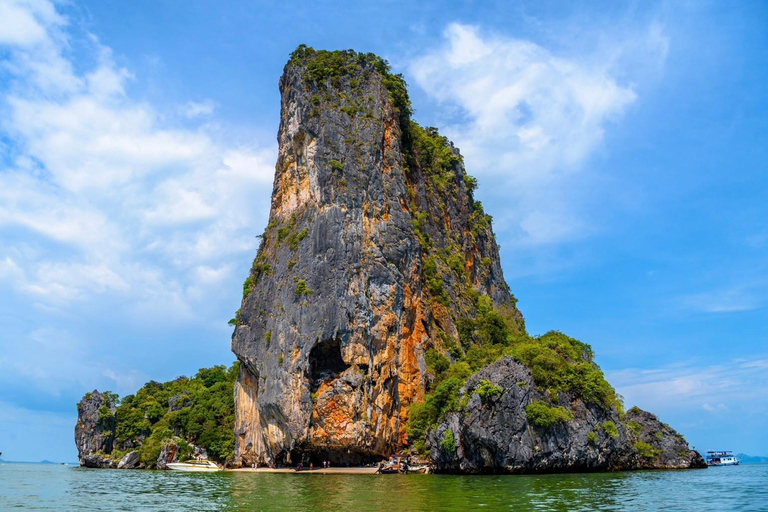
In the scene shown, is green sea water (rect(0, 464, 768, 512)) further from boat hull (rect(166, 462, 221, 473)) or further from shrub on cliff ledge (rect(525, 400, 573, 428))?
boat hull (rect(166, 462, 221, 473))

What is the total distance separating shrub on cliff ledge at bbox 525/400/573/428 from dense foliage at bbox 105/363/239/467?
31.8 m

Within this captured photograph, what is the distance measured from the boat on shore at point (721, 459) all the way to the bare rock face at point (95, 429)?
73611mm

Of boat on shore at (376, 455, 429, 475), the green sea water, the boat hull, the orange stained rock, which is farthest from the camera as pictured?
the boat hull

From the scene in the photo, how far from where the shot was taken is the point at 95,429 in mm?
72000

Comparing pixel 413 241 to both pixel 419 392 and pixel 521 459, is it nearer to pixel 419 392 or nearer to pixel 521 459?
pixel 419 392

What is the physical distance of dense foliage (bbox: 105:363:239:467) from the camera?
60969 mm

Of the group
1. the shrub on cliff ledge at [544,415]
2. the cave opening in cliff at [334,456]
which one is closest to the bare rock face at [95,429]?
the cave opening in cliff at [334,456]

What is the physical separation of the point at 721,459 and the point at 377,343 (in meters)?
53.2

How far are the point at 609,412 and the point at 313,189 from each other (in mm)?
31755

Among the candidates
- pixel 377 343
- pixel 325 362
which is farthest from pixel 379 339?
pixel 325 362

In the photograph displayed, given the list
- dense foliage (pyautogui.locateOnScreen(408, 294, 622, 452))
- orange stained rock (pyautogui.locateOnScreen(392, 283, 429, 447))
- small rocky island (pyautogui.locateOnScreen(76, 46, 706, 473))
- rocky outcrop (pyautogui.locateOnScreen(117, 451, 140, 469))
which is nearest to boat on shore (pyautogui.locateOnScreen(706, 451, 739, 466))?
small rocky island (pyautogui.locateOnScreen(76, 46, 706, 473))

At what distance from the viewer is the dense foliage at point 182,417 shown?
6097 centimetres

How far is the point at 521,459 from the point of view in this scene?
122 ft

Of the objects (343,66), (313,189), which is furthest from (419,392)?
(343,66)
